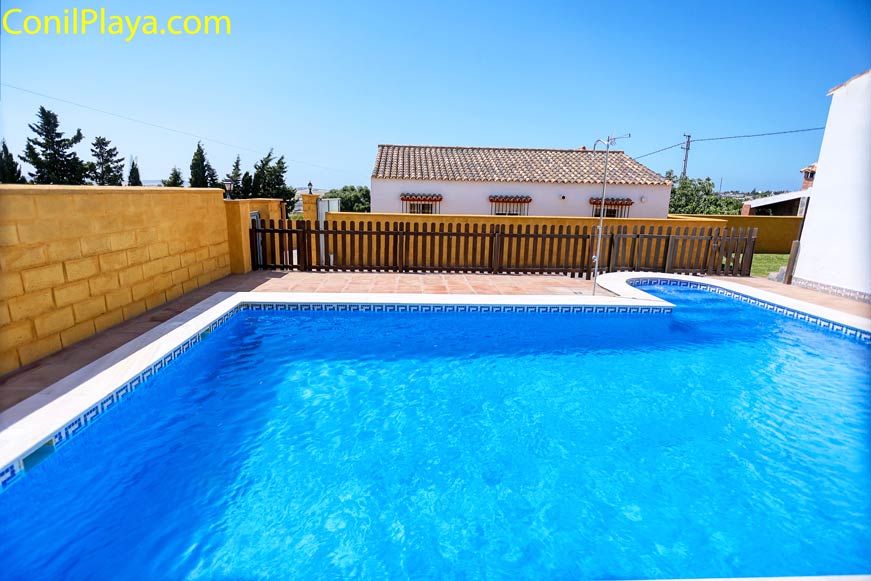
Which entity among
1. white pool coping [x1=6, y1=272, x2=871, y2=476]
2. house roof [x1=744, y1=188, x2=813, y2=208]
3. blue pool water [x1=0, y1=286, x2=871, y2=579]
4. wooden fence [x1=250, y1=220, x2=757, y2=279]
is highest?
house roof [x1=744, y1=188, x2=813, y2=208]

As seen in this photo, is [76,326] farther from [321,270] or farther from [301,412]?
[321,270]

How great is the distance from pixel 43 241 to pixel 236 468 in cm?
371

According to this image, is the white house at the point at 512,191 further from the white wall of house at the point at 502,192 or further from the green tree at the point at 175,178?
the green tree at the point at 175,178

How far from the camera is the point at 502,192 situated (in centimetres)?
1823

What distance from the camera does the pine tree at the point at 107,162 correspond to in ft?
137

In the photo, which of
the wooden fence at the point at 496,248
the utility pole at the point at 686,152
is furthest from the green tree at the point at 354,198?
the utility pole at the point at 686,152

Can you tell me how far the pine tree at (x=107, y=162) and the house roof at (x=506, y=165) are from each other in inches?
1448

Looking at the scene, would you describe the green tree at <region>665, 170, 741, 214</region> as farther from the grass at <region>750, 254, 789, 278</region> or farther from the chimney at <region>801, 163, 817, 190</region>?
the grass at <region>750, 254, 789, 278</region>

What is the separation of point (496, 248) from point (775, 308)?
613cm

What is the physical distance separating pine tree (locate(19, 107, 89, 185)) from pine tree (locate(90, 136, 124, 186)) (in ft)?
13.4

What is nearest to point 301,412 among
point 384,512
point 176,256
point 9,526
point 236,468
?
point 236,468

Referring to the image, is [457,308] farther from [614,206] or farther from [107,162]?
[107,162]

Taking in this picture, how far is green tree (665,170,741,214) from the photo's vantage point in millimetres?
32281

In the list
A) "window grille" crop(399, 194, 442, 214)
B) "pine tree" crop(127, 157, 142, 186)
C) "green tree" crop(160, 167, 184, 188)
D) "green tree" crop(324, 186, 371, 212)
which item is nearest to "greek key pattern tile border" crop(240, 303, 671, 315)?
"window grille" crop(399, 194, 442, 214)
